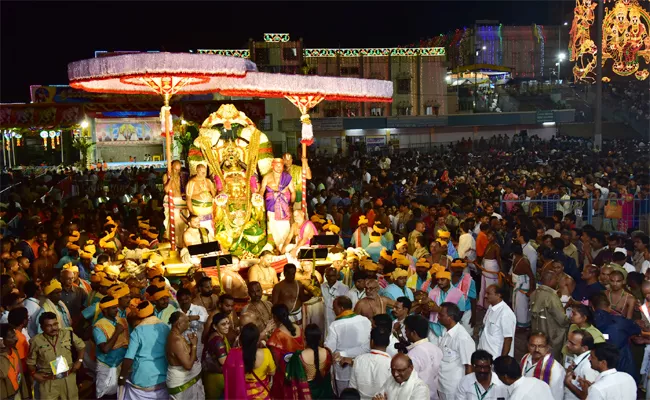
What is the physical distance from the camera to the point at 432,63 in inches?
1652

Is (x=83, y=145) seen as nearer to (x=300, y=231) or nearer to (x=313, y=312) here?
(x=300, y=231)

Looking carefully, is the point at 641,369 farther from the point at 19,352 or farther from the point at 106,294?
the point at 19,352

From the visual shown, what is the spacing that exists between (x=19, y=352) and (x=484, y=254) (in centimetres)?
597

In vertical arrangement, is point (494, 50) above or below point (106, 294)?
above

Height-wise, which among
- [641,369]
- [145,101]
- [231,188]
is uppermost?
[145,101]

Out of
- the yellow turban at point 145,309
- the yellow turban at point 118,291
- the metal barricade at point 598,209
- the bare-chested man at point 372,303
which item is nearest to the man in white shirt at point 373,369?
the bare-chested man at point 372,303

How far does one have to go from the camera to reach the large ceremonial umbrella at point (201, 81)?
10250mm

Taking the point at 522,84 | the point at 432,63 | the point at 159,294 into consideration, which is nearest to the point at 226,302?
the point at 159,294

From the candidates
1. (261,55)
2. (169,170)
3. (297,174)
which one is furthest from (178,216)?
(261,55)

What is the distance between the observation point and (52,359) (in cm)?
608

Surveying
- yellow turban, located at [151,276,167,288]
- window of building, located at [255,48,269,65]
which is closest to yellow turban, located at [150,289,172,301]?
yellow turban, located at [151,276,167,288]

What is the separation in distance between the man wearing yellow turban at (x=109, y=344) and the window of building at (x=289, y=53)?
33.6 meters

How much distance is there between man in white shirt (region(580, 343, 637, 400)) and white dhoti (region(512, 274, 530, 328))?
379 centimetres

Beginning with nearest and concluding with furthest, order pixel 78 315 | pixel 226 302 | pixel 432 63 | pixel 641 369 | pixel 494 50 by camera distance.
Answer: pixel 226 302 < pixel 641 369 < pixel 78 315 < pixel 432 63 < pixel 494 50
